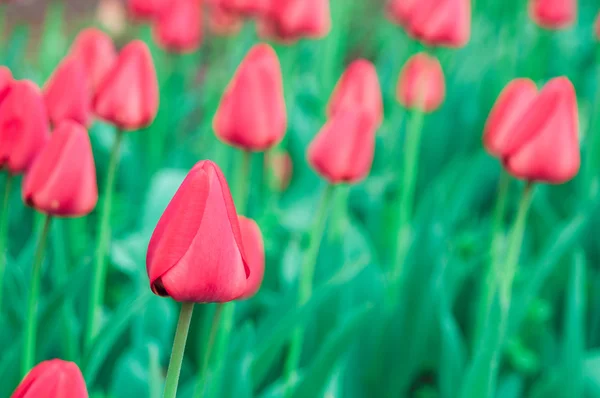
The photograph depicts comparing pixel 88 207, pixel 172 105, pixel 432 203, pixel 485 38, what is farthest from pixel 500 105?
pixel 485 38

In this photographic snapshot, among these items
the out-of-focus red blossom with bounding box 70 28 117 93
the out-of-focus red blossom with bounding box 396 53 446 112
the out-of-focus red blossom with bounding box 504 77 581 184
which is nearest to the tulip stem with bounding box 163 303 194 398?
the out-of-focus red blossom with bounding box 504 77 581 184

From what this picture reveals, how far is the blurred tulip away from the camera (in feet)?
3.21

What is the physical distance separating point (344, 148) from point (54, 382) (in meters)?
0.65

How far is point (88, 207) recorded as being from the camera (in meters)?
0.86

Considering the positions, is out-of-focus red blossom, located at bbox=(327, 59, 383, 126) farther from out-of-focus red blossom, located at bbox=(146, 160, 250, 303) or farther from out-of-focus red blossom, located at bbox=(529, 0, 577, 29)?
out-of-focus red blossom, located at bbox=(529, 0, 577, 29)

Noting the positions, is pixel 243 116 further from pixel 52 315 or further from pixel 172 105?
pixel 172 105

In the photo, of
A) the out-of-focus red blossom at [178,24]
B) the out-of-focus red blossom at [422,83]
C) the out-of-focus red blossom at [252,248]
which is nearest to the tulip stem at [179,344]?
the out-of-focus red blossom at [252,248]

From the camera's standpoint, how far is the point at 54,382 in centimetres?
57

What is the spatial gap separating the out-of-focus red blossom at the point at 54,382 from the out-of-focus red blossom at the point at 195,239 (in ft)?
0.34

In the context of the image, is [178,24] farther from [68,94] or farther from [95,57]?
[68,94]

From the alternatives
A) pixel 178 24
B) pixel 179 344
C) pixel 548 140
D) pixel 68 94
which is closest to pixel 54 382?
pixel 179 344

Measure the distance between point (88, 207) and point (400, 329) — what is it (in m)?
0.73

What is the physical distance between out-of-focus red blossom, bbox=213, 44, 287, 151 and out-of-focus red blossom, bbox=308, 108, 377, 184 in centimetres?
9

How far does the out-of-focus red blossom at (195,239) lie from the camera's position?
59 centimetres
